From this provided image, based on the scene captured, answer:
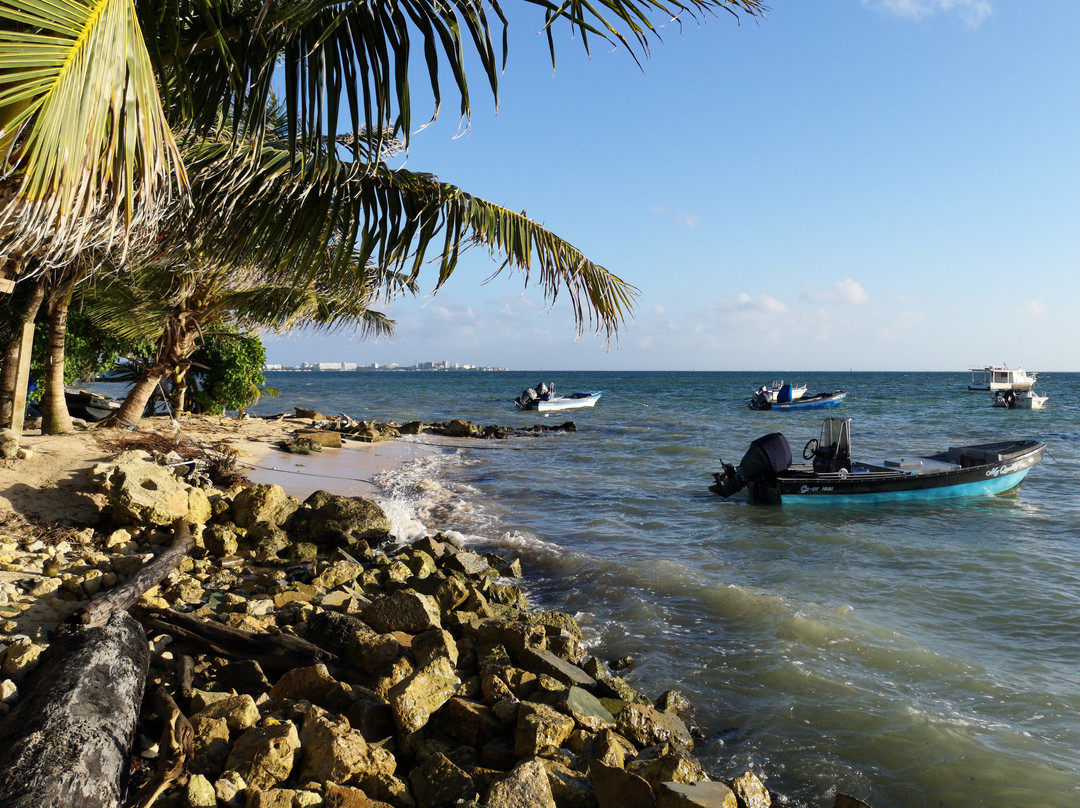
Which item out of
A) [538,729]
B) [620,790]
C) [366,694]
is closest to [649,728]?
[538,729]

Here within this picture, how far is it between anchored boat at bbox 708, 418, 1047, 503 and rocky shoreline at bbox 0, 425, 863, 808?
7.78 meters

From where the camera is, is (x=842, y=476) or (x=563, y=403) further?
(x=563, y=403)

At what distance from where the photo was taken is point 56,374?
34.8 ft

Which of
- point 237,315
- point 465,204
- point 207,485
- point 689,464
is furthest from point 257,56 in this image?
point 689,464

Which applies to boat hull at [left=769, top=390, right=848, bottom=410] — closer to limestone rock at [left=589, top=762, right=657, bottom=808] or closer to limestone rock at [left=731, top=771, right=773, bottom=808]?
limestone rock at [left=731, top=771, right=773, bottom=808]

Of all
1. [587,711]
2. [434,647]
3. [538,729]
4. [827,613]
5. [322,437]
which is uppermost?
[322,437]

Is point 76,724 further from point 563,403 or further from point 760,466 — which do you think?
point 563,403

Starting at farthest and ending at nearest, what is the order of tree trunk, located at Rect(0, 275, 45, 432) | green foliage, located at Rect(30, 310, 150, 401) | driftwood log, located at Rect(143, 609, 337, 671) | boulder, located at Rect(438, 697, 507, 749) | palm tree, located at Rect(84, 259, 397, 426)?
green foliage, located at Rect(30, 310, 150, 401) → palm tree, located at Rect(84, 259, 397, 426) → tree trunk, located at Rect(0, 275, 45, 432) → driftwood log, located at Rect(143, 609, 337, 671) → boulder, located at Rect(438, 697, 507, 749)

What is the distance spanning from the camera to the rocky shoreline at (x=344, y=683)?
12.0ft

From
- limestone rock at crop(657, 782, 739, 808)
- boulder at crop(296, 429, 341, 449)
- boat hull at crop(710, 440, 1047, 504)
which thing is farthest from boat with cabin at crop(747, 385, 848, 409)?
limestone rock at crop(657, 782, 739, 808)

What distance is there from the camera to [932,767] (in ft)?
16.3

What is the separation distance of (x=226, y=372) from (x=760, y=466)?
13479 millimetres

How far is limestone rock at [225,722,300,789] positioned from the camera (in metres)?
3.57

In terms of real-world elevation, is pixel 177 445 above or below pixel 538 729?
above
